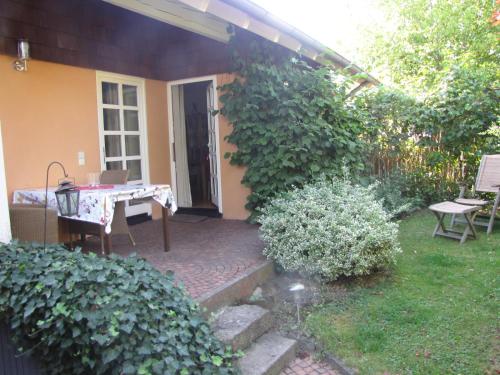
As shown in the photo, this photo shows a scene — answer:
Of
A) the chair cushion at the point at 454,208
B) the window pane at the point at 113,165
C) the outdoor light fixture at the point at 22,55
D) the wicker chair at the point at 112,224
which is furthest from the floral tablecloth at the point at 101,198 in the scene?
the chair cushion at the point at 454,208

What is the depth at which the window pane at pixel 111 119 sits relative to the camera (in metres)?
5.83

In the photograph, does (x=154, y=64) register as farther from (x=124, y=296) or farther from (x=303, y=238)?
(x=124, y=296)

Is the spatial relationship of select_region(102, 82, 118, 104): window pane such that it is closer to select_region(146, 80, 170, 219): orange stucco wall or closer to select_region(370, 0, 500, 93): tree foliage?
select_region(146, 80, 170, 219): orange stucco wall

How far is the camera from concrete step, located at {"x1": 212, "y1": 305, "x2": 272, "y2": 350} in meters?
2.84

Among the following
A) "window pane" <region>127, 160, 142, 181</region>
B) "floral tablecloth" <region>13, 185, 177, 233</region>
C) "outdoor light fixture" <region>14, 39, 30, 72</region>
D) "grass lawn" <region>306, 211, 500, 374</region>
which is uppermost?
"outdoor light fixture" <region>14, 39, 30, 72</region>

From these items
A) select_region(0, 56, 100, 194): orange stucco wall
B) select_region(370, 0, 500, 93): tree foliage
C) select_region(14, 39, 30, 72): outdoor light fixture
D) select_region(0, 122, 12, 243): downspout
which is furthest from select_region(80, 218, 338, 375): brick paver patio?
select_region(370, 0, 500, 93): tree foliage

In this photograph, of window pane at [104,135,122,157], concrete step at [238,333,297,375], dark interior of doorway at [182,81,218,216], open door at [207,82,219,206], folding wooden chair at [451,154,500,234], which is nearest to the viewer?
concrete step at [238,333,297,375]

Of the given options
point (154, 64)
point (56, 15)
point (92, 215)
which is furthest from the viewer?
point (154, 64)

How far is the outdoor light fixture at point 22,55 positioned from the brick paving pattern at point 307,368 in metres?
4.21

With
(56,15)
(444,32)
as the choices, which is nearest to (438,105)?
(56,15)

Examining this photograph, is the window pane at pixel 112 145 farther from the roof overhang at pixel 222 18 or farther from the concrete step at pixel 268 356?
the concrete step at pixel 268 356

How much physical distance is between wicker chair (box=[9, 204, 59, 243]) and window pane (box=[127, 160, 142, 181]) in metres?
2.52

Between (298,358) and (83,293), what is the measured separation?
5.61 feet

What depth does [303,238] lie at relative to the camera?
157 inches
